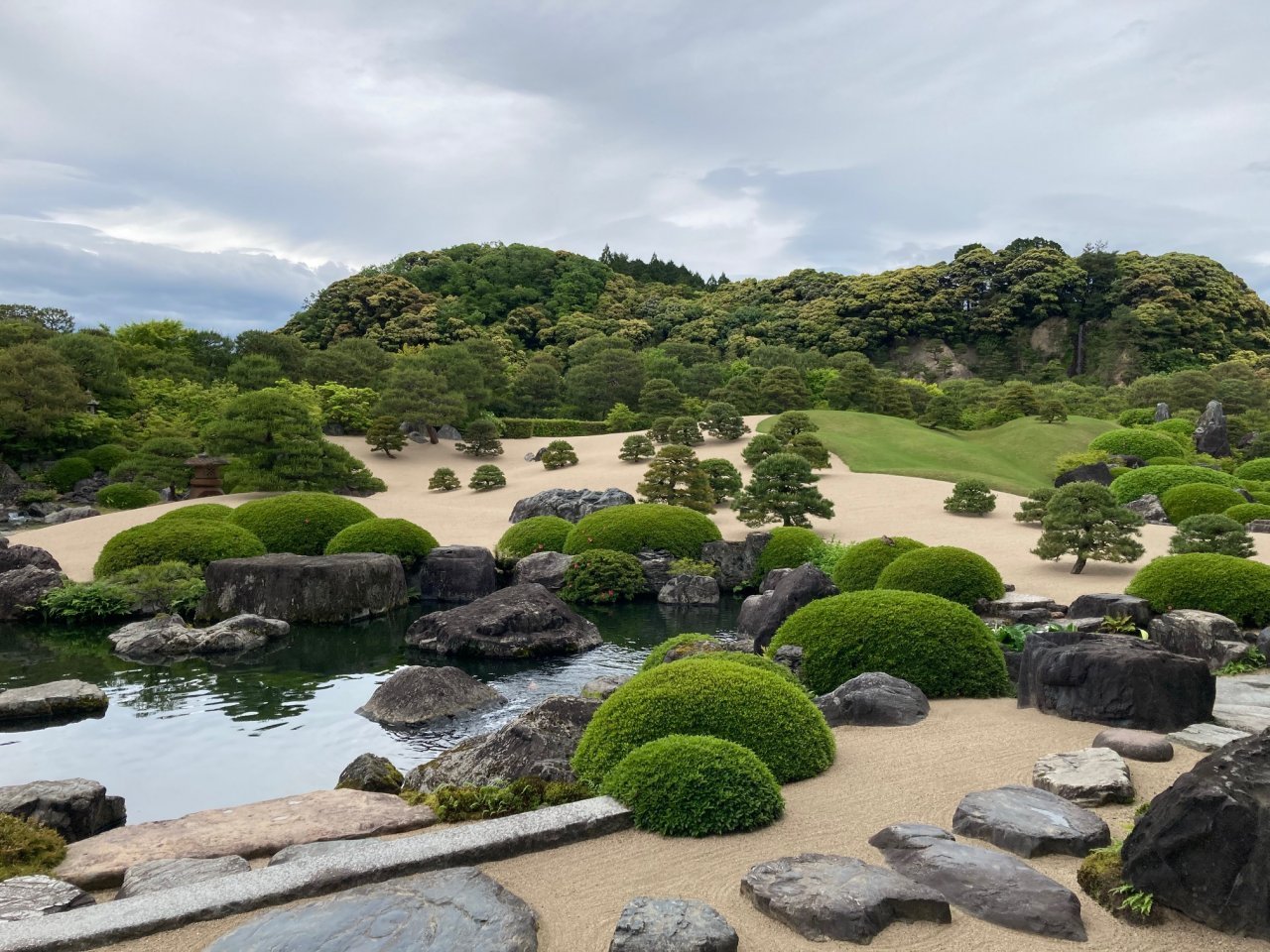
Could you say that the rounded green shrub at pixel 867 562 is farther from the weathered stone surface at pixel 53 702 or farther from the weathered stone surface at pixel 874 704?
the weathered stone surface at pixel 53 702

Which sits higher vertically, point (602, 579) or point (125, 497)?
point (125, 497)

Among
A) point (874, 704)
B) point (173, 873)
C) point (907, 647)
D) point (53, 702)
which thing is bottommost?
point (53, 702)

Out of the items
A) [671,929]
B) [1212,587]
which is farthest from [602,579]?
[671,929]

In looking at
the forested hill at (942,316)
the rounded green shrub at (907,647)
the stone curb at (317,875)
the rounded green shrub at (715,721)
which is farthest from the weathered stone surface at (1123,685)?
the forested hill at (942,316)

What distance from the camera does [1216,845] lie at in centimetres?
344

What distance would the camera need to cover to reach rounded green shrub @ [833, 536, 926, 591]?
1391 cm

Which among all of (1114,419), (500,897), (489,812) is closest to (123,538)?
(489,812)

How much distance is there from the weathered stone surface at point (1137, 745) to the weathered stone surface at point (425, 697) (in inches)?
232

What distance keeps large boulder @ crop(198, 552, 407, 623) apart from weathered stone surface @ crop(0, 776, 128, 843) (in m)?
7.80

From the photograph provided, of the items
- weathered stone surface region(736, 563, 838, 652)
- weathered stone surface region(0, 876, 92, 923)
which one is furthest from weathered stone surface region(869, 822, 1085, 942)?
weathered stone surface region(736, 563, 838, 652)

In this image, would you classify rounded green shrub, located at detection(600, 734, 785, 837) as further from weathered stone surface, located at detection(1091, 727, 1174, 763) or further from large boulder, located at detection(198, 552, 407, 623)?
large boulder, located at detection(198, 552, 407, 623)

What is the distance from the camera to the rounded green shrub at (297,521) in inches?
700

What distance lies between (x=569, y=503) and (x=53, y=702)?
14297 millimetres

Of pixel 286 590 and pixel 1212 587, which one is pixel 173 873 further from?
pixel 1212 587
